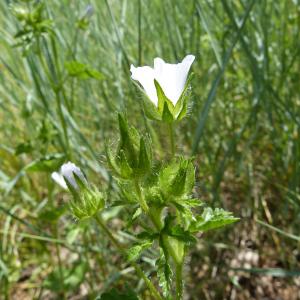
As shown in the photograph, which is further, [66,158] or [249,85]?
[249,85]

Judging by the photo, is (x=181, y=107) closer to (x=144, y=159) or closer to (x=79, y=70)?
(x=144, y=159)

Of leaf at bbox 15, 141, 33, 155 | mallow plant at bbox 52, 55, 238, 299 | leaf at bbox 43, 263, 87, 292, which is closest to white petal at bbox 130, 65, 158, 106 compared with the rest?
mallow plant at bbox 52, 55, 238, 299

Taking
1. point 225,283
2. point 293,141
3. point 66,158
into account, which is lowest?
point 225,283

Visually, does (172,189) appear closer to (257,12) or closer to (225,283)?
(225,283)

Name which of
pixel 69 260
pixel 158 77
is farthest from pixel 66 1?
pixel 158 77

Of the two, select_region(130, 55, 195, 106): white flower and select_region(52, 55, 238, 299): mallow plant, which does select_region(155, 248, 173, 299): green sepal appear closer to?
select_region(52, 55, 238, 299): mallow plant

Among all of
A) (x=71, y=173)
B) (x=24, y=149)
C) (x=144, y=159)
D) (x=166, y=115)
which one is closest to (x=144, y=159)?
(x=144, y=159)
